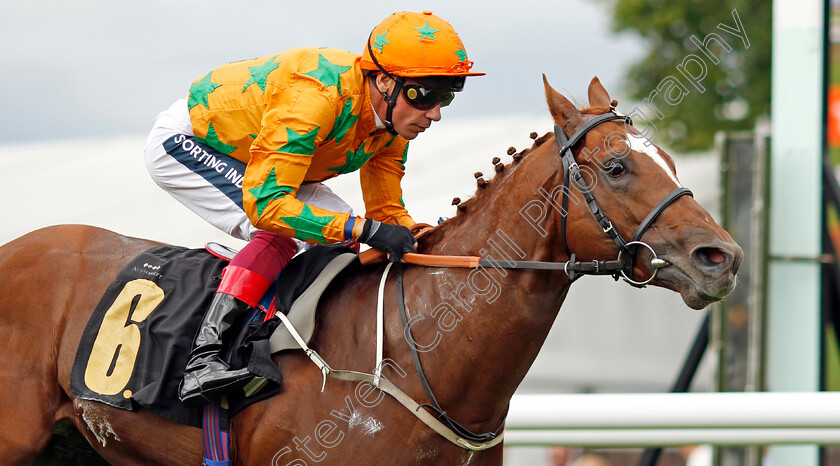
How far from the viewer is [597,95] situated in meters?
2.89

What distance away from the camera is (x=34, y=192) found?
32.9ft

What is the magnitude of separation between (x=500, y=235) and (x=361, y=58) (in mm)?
827

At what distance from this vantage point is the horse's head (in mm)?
2424

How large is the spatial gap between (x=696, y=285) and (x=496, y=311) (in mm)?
637

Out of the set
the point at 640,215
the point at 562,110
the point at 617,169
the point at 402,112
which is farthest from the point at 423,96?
the point at 640,215

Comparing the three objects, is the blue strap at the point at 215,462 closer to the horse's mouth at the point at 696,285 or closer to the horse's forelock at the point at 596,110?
the horse's mouth at the point at 696,285

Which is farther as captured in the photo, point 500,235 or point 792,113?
point 792,113

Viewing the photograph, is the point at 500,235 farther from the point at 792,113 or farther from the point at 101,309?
the point at 792,113

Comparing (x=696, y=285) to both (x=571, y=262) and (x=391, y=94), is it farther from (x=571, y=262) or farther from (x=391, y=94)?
(x=391, y=94)

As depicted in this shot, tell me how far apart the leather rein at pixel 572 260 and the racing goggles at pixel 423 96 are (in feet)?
1.51

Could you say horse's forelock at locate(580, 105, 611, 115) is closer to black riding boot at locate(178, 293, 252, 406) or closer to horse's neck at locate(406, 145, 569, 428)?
horse's neck at locate(406, 145, 569, 428)

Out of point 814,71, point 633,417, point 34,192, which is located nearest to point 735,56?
point 814,71

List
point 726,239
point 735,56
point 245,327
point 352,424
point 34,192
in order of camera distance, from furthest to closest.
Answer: point 735,56, point 34,192, point 245,327, point 352,424, point 726,239

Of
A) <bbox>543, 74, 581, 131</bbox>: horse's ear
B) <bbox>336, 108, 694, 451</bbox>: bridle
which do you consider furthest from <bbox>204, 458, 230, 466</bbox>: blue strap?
<bbox>543, 74, 581, 131</bbox>: horse's ear
